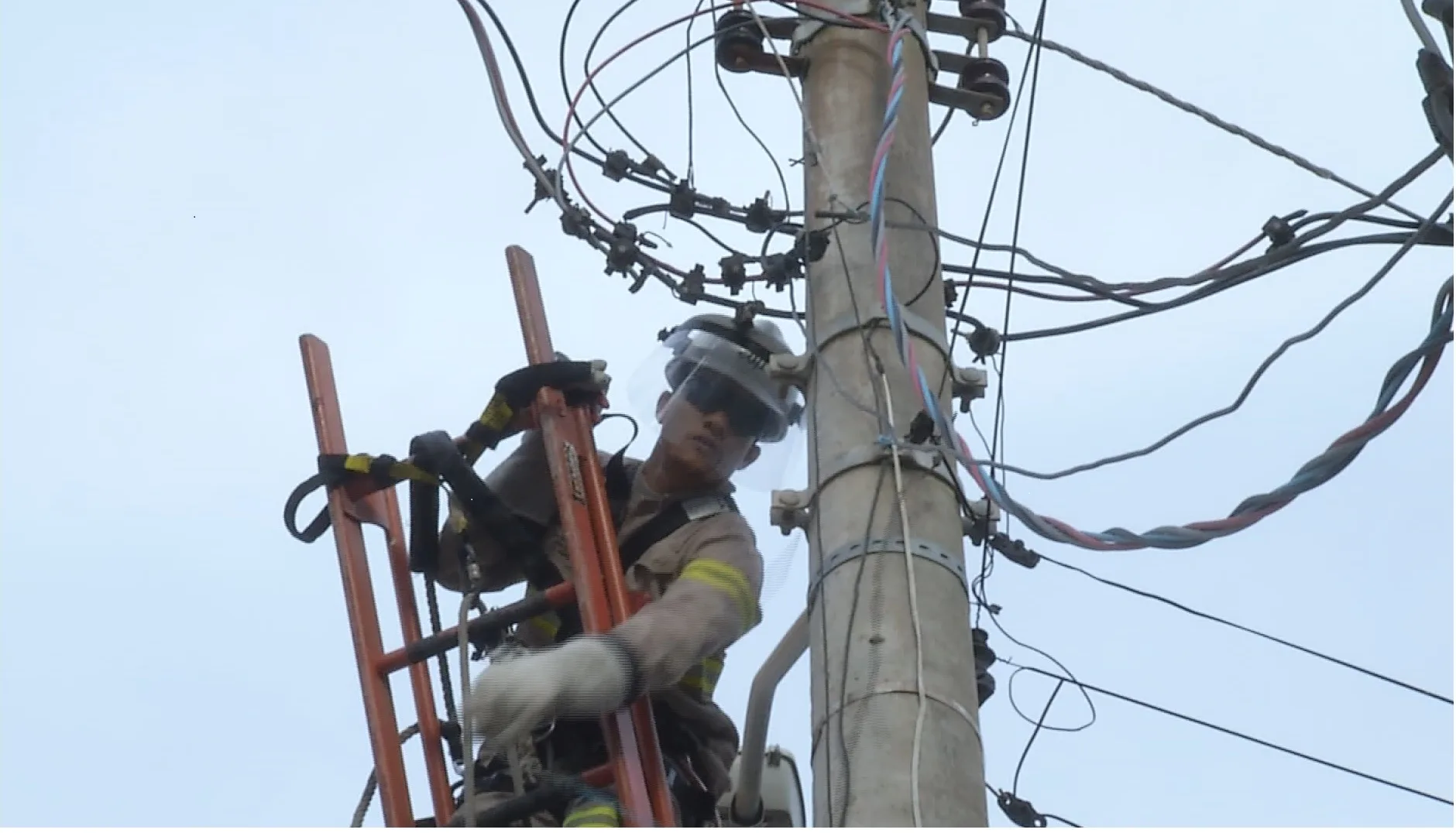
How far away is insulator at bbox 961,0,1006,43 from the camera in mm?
6520

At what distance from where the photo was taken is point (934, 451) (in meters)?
4.93

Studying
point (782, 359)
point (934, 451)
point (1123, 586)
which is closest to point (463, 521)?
point (782, 359)

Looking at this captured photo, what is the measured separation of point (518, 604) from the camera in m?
5.70

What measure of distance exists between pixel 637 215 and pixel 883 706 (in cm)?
211

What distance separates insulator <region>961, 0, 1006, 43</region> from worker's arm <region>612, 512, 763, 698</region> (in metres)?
1.65

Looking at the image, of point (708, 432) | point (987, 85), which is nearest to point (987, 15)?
point (987, 85)

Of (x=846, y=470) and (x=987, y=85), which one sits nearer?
(x=846, y=470)

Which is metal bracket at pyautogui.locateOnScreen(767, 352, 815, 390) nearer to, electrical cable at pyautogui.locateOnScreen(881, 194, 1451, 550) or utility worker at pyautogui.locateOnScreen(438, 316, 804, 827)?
utility worker at pyautogui.locateOnScreen(438, 316, 804, 827)

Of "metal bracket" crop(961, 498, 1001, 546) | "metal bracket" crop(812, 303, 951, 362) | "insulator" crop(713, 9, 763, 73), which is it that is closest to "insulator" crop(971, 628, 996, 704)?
"metal bracket" crop(961, 498, 1001, 546)

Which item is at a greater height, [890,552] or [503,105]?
[503,105]

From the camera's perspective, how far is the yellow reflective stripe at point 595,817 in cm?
536

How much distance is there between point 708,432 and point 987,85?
1313 millimetres

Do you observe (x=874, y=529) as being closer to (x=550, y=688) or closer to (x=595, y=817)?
(x=550, y=688)

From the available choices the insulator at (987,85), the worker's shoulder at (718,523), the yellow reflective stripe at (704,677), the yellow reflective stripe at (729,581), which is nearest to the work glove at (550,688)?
the yellow reflective stripe at (729,581)
